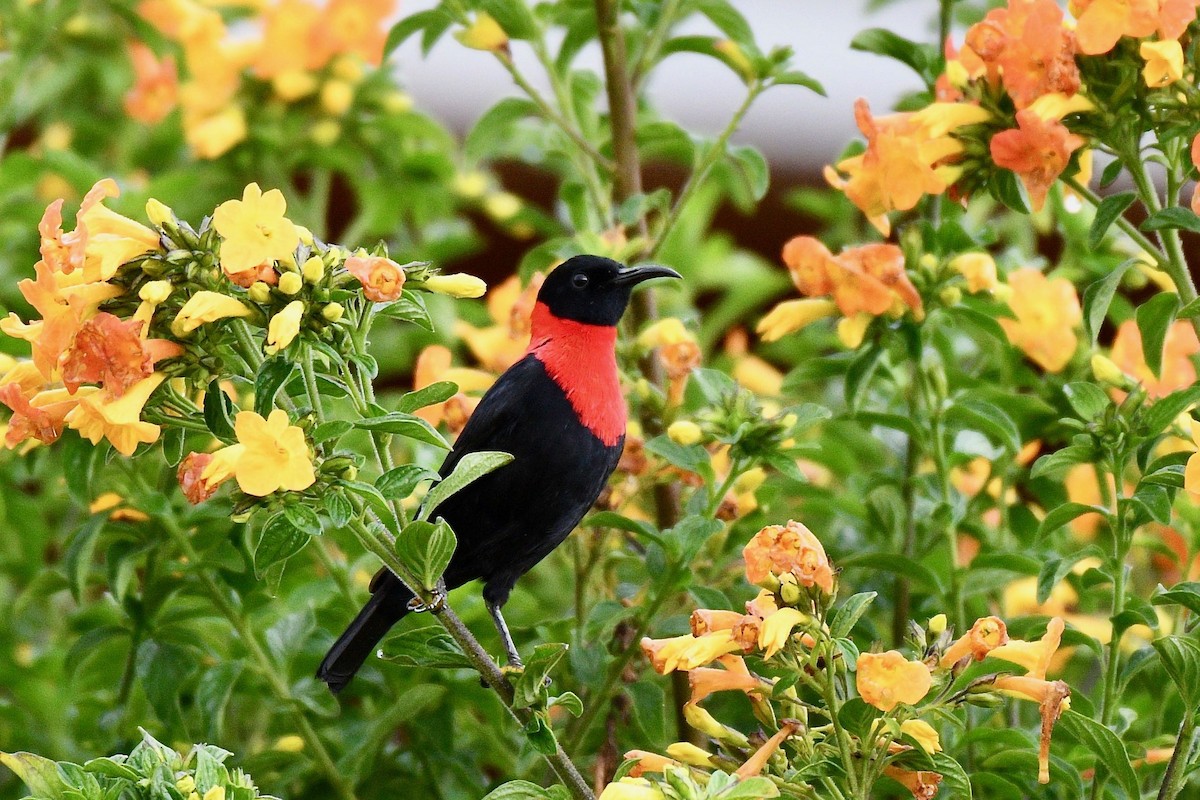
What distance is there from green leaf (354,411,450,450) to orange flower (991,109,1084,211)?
505 mm

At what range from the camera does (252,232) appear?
90 centimetres

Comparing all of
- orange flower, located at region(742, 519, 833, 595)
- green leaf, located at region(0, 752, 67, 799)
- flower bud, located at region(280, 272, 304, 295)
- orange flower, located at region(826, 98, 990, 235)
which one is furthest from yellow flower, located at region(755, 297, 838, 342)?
green leaf, located at region(0, 752, 67, 799)

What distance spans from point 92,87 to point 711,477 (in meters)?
1.70

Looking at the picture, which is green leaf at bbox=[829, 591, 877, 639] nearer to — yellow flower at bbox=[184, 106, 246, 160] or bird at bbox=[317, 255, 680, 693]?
bird at bbox=[317, 255, 680, 693]

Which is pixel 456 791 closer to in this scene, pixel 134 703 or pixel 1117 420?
pixel 134 703

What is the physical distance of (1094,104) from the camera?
44.3 inches

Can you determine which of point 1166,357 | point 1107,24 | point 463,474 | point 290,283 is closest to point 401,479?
point 463,474

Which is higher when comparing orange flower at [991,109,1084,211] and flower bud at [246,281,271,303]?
orange flower at [991,109,1084,211]

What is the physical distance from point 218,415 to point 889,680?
1.50ft

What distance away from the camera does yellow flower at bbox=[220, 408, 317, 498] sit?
2.86 ft

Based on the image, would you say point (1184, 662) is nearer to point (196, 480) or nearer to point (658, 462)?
point (658, 462)

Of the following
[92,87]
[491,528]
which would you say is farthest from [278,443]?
[92,87]

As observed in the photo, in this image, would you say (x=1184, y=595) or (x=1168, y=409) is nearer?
(x=1184, y=595)

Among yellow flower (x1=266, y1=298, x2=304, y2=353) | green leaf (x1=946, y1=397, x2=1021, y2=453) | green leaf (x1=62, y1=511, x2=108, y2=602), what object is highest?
yellow flower (x1=266, y1=298, x2=304, y2=353)
